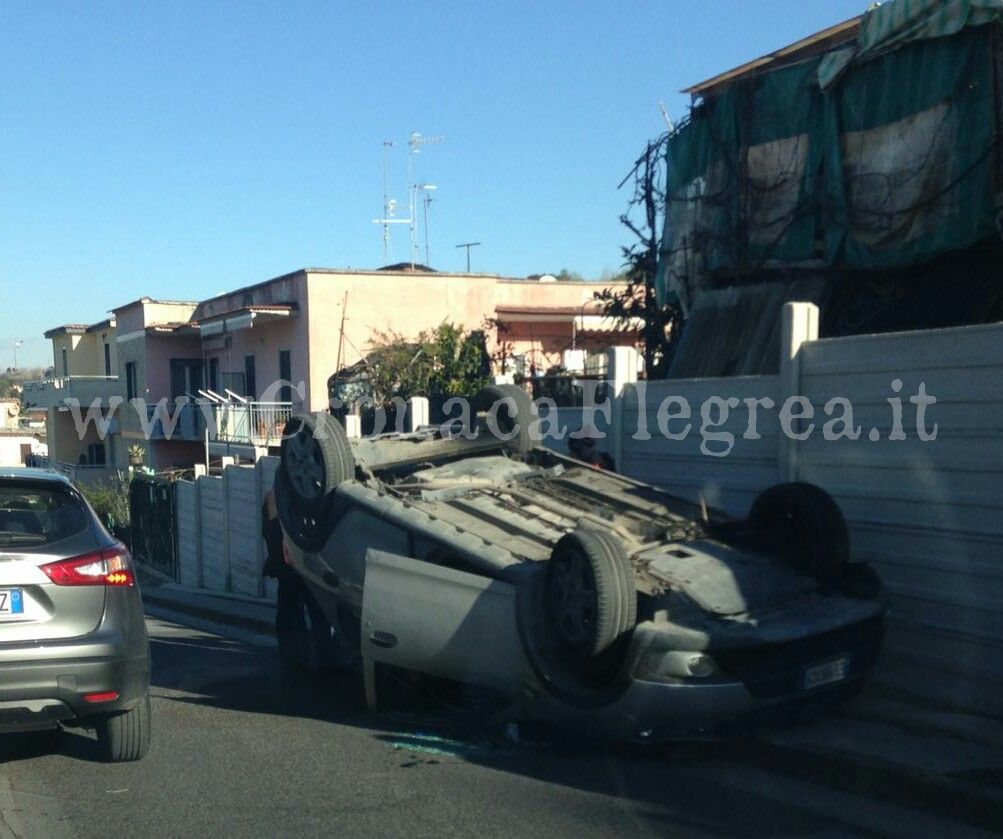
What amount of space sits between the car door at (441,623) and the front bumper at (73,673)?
1.35 meters

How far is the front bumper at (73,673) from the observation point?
5.87m

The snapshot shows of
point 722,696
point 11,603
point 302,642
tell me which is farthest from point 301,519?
point 722,696

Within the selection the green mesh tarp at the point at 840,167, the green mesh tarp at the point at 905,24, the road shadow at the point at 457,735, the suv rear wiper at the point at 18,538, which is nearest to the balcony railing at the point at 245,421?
the green mesh tarp at the point at 840,167

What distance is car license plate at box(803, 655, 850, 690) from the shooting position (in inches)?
235

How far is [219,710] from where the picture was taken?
805 centimetres

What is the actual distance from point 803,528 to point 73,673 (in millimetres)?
4237

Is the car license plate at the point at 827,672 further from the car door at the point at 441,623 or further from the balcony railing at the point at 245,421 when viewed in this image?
the balcony railing at the point at 245,421

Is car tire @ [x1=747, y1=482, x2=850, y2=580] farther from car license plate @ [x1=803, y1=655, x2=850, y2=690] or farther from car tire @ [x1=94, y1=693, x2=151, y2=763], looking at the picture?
car tire @ [x1=94, y1=693, x2=151, y2=763]

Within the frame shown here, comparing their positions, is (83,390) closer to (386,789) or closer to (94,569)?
(94,569)

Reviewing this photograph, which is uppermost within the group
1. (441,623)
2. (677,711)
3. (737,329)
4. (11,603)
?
(737,329)

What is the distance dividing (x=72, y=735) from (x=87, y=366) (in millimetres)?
47050

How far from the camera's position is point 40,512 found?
21.7ft

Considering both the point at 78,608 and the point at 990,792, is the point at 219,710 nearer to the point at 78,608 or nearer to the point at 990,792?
the point at 78,608

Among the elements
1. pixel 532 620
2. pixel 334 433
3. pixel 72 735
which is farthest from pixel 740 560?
pixel 72 735
